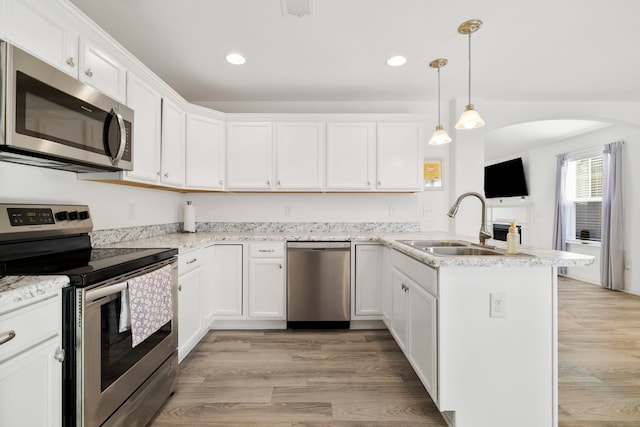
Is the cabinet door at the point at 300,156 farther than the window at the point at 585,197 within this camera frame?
No

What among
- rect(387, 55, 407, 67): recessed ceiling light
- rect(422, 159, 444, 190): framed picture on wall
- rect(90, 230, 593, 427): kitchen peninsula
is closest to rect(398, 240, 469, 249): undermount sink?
rect(90, 230, 593, 427): kitchen peninsula

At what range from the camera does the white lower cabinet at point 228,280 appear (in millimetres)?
2951

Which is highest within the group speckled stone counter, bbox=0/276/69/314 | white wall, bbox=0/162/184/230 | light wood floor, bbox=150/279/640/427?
white wall, bbox=0/162/184/230

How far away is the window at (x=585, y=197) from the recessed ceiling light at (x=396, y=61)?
4475 millimetres

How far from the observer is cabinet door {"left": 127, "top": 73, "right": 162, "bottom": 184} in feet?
6.97

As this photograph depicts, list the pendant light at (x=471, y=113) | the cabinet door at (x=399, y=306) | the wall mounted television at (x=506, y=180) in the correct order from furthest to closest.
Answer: the wall mounted television at (x=506, y=180), the cabinet door at (x=399, y=306), the pendant light at (x=471, y=113)

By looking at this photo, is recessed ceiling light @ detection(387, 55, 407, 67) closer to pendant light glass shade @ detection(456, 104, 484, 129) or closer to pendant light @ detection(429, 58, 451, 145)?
pendant light @ detection(429, 58, 451, 145)

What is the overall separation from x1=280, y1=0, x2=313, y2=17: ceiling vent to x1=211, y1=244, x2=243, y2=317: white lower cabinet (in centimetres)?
200

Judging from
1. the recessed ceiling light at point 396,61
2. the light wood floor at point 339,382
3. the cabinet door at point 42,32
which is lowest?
the light wood floor at point 339,382

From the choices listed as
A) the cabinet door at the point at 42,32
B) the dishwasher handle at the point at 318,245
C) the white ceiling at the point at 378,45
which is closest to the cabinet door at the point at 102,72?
the cabinet door at the point at 42,32

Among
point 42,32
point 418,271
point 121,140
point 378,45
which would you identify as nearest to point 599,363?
point 418,271

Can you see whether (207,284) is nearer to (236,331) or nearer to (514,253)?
(236,331)

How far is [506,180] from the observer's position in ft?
22.0

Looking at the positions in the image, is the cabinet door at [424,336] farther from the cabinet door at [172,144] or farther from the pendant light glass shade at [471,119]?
the cabinet door at [172,144]
